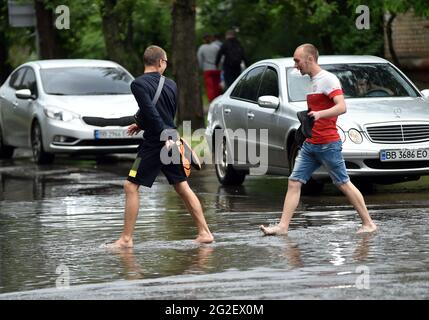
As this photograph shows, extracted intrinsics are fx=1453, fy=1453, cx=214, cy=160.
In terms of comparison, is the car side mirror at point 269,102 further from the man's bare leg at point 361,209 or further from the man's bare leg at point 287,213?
the man's bare leg at point 361,209

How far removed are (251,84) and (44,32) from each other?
18.1 metres

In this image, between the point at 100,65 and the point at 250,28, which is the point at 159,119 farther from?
the point at 250,28

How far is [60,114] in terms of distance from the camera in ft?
71.9

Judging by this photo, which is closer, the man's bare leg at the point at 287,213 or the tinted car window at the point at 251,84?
the man's bare leg at the point at 287,213

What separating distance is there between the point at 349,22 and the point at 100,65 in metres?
8.01

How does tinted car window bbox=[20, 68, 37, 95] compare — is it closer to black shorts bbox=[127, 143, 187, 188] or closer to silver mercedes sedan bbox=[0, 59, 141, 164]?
silver mercedes sedan bbox=[0, 59, 141, 164]

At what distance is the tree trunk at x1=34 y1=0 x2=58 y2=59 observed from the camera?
113 feet

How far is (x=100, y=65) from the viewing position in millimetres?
23891

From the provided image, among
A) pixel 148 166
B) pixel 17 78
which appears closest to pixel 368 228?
pixel 148 166

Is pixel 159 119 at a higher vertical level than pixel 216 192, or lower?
higher

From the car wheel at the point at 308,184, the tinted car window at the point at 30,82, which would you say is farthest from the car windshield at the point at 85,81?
the car wheel at the point at 308,184

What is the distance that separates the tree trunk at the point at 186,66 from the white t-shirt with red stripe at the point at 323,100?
13492 millimetres

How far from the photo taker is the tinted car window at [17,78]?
2422cm

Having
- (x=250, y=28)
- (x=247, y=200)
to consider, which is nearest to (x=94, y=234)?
(x=247, y=200)
